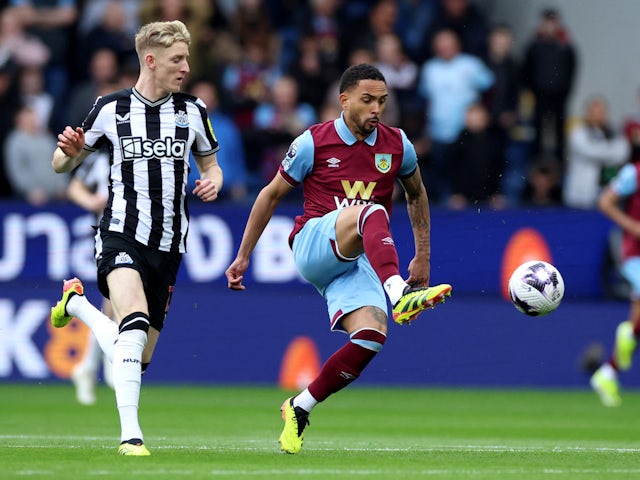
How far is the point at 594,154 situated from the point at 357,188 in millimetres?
9729

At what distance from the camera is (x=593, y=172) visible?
17812 millimetres

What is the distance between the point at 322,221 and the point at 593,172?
32.9ft

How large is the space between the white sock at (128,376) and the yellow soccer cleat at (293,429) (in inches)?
38.2

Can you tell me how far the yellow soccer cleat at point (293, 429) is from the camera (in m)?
8.34

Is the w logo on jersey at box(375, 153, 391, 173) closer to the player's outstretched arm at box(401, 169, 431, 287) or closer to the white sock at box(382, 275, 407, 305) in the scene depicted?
the player's outstretched arm at box(401, 169, 431, 287)

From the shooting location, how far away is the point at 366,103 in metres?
8.38

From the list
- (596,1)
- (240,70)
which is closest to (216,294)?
(240,70)

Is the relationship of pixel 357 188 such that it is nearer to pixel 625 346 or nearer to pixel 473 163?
pixel 625 346

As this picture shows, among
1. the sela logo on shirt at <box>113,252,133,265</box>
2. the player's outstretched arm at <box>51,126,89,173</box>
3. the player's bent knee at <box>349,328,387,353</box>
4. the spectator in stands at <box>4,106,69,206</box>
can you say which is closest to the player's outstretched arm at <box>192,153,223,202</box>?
the sela logo on shirt at <box>113,252,133,265</box>

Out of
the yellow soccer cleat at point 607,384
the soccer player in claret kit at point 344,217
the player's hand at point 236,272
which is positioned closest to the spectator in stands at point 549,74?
the yellow soccer cleat at point 607,384

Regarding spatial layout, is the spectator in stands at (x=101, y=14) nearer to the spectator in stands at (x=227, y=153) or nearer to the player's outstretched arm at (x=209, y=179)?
the spectator in stands at (x=227, y=153)

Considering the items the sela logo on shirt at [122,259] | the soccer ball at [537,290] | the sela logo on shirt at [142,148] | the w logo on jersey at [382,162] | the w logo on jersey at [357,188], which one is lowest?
the soccer ball at [537,290]

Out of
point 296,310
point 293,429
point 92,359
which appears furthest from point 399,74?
point 293,429

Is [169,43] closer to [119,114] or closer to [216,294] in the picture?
[119,114]
